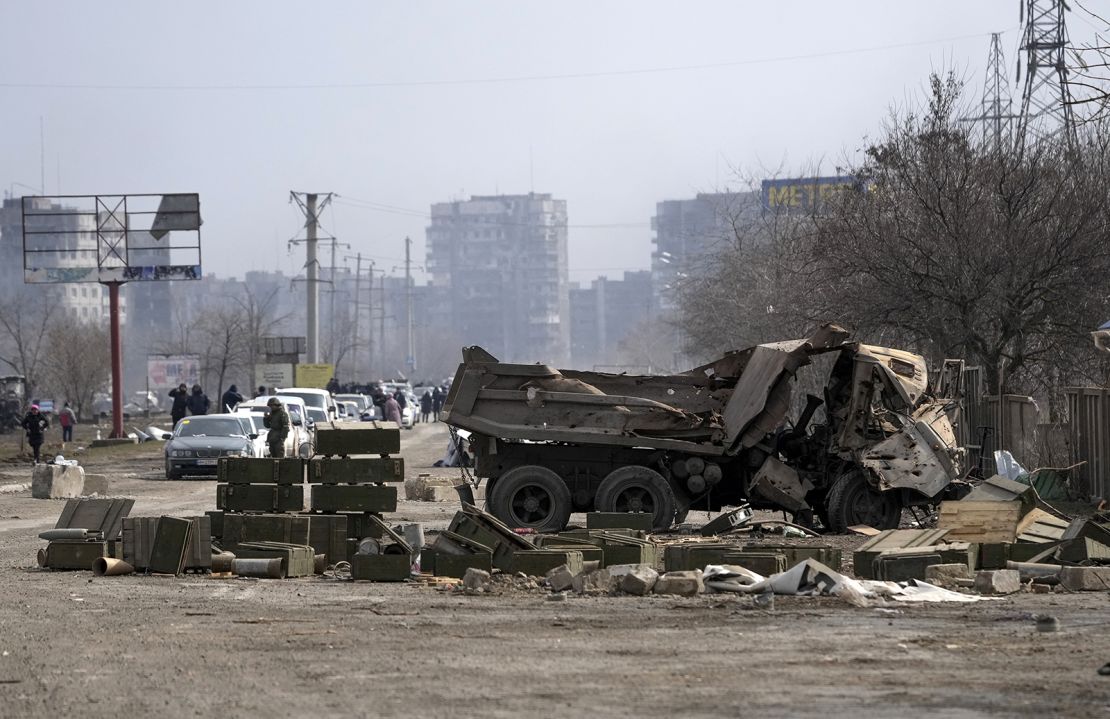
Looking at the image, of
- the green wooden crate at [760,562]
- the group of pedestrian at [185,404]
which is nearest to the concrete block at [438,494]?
the green wooden crate at [760,562]

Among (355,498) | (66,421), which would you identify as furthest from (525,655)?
(66,421)

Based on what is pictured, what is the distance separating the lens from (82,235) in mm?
49375

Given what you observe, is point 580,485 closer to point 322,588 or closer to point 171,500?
point 322,588

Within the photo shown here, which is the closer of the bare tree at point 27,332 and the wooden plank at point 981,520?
the wooden plank at point 981,520

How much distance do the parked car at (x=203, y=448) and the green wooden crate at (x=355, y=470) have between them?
1544 centimetres

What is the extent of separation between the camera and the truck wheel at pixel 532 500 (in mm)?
18672

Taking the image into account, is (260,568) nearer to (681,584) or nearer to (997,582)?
(681,584)

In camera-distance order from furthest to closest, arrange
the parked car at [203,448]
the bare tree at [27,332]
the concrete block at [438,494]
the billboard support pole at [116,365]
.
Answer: the bare tree at [27,332], the billboard support pole at [116,365], the parked car at [203,448], the concrete block at [438,494]

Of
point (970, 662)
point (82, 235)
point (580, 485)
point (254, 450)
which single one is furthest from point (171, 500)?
point (82, 235)

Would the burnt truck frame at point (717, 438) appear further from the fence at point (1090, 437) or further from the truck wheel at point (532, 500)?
the fence at point (1090, 437)

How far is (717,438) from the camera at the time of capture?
1864 centimetres

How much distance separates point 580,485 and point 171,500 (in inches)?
394

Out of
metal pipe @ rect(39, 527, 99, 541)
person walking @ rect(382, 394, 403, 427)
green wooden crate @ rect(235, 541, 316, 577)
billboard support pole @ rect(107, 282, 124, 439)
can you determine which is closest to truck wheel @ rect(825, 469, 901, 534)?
green wooden crate @ rect(235, 541, 316, 577)

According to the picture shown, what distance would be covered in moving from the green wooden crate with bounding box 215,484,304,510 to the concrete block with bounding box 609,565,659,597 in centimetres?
515
